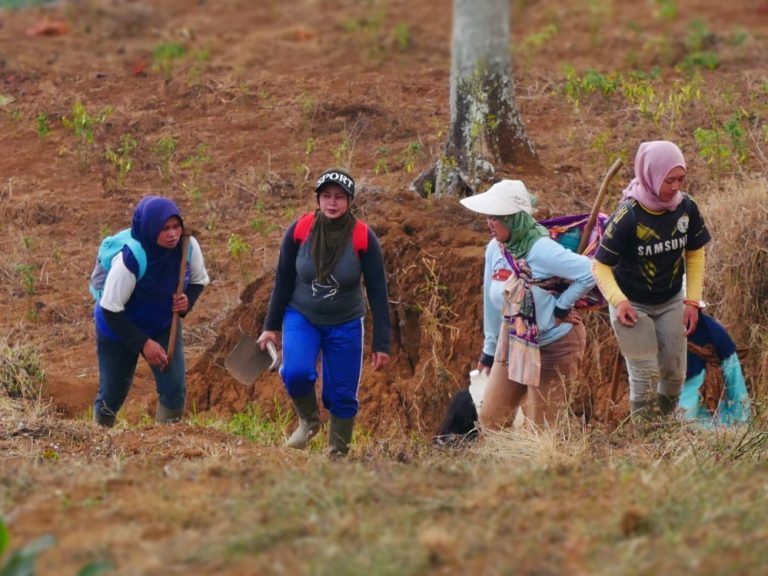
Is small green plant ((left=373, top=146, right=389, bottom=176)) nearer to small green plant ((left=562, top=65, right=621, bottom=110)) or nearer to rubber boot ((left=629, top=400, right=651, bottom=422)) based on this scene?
small green plant ((left=562, top=65, right=621, bottom=110))

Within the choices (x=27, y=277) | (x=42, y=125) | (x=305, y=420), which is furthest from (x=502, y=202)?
(x=42, y=125)

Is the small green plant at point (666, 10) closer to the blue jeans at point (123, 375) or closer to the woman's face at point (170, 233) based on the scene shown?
the blue jeans at point (123, 375)

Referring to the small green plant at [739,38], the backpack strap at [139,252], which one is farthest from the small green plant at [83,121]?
the small green plant at [739,38]

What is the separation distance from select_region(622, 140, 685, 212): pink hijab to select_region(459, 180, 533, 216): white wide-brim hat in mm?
540

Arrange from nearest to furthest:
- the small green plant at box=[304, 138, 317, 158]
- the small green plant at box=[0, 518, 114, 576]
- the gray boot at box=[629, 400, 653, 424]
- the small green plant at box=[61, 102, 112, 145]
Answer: the small green plant at box=[0, 518, 114, 576], the gray boot at box=[629, 400, 653, 424], the small green plant at box=[304, 138, 317, 158], the small green plant at box=[61, 102, 112, 145]

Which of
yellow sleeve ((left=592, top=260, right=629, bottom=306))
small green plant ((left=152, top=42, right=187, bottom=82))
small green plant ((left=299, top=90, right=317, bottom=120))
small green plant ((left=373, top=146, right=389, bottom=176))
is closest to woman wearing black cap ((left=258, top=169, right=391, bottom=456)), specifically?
yellow sleeve ((left=592, top=260, right=629, bottom=306))

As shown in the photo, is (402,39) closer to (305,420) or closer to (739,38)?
(739,38)

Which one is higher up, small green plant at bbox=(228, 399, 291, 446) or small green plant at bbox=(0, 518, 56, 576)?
small green plant at bbox=(0, 518, 56, 576)

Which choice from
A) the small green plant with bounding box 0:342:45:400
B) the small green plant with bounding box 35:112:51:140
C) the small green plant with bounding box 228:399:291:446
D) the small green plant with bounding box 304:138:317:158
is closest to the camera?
the small green plant with bounding box 228:399:291:446

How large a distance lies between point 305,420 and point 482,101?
4.27 metres

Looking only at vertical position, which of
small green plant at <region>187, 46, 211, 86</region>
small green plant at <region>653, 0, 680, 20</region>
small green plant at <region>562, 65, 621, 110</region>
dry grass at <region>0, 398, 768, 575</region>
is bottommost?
dry grass at <region>0, 398, 768, 575</region>

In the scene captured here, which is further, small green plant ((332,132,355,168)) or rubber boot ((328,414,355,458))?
small green plant ((332,132,355,168))

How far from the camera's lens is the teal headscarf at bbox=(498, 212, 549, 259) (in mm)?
7605

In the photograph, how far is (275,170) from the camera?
13.0m
